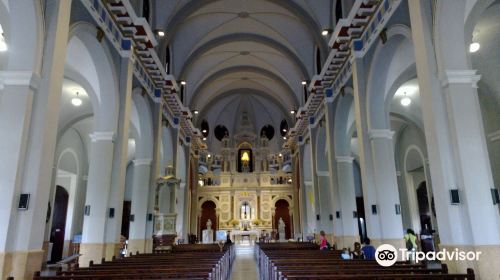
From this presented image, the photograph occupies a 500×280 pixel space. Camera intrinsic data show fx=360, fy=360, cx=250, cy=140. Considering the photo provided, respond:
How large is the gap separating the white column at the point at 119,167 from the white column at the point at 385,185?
6414 mm

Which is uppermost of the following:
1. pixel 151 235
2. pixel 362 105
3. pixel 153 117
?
pixel 153 117

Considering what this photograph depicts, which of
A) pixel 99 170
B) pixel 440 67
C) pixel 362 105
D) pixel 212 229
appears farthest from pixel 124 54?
pixel 212 229

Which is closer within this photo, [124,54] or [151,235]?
[124,54]

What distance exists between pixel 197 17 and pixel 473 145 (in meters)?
12.9

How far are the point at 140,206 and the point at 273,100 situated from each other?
49.7 feet

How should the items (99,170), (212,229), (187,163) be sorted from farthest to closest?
(212,229), (187,163), (99,170)

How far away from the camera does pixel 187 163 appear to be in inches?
811

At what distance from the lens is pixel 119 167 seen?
357 inches

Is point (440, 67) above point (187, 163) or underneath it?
underneath

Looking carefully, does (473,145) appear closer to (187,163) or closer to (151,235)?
(151,235)

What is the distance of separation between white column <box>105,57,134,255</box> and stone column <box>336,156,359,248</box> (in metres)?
7.50

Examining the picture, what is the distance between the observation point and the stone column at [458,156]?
17.5ft

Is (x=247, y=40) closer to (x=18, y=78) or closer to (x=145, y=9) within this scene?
(x=145, y=9)

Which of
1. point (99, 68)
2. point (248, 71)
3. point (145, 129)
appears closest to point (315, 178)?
point (145, 129)
